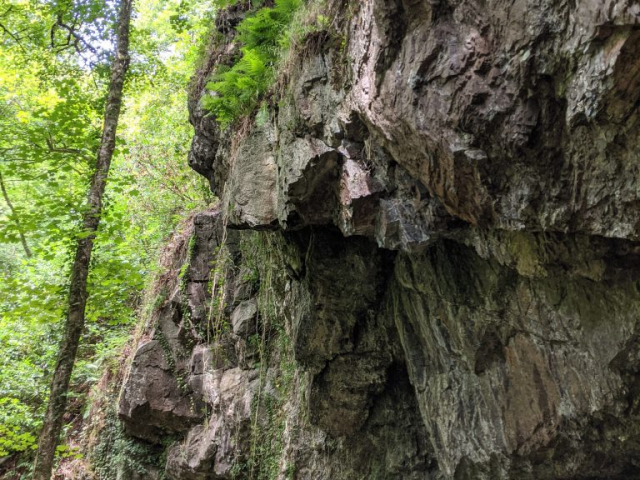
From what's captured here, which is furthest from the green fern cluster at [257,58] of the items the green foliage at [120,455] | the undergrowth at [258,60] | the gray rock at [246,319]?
the green foliage at [120,455]

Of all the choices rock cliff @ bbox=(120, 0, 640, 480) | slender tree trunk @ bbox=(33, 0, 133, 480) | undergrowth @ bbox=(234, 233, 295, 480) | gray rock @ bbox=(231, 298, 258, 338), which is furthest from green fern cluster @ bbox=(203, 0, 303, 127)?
gray rock @ bbox=(231, 298, 258, 338)

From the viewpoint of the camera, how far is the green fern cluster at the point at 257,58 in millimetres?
5926

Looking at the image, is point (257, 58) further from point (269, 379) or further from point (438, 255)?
point (269, 379)

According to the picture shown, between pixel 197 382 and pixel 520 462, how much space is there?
5502mm

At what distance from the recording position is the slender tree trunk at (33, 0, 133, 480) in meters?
5.23

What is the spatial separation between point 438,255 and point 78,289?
4375 mm

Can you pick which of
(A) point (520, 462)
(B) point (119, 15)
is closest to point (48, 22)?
(B) point (119, 15)

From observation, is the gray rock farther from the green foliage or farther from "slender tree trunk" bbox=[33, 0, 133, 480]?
the green foliage

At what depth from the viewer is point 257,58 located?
593 centimetres

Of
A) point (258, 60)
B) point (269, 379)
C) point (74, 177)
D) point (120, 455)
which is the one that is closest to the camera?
point (258, 60)

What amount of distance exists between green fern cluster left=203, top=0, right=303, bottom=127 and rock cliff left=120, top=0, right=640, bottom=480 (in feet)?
1.44

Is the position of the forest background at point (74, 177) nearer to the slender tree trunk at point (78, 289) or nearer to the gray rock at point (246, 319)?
the slender tree trunk at point (78, 289)

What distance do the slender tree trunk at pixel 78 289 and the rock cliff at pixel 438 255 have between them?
1.57m

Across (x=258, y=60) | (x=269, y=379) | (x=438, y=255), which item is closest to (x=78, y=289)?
(x=269, y=379)
